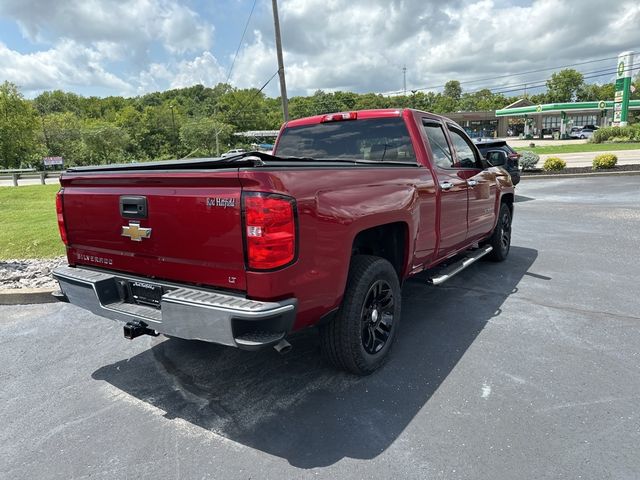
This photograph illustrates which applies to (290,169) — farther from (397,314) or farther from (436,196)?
(436,196)

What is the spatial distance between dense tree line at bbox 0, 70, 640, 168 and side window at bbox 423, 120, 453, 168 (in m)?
20.9

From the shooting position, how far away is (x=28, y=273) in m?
6.02

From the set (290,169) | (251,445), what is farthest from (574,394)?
(290,169)

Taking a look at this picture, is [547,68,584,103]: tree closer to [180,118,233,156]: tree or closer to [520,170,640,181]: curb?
[180,118,233,156]: tree

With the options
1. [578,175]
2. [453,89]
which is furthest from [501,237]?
[453,89]

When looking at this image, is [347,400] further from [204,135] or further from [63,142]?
[63,142]

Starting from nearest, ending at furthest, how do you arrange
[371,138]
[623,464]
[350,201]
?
1. [623,464]
2. [350,201]
3. [371,138]

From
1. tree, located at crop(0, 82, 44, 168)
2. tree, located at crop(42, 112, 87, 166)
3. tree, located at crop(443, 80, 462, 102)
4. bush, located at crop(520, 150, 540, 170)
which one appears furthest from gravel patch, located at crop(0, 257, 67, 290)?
tree, located at crop(443, 80, 462, 102)

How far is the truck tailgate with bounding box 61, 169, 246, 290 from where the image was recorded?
2.55m

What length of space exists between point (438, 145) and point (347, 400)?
279 cm

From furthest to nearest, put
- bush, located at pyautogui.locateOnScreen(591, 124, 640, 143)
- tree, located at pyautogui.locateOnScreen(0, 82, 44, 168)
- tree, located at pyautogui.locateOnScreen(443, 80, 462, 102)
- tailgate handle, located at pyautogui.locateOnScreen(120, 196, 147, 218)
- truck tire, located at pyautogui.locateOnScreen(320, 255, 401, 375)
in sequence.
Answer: tree, located at pyautogui.locateOnScreen(443, 80, 462, 102) → tree, located at pyautogui.locateOnScreen(0, 82, 44, 168) → bush, located at pyautogui.locateOnScreen(591, 124, 640, 143) → truck tire, located at pyautogui.locateOnScreen(320, 255, 401, 375) → tailgate handle, located at pyautogui.locateOnScreen(120, 196, 147, 218)

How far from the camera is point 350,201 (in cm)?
301

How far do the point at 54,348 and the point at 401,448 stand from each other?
3.25 meters

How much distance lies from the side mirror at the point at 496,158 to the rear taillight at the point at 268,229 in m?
4.09
